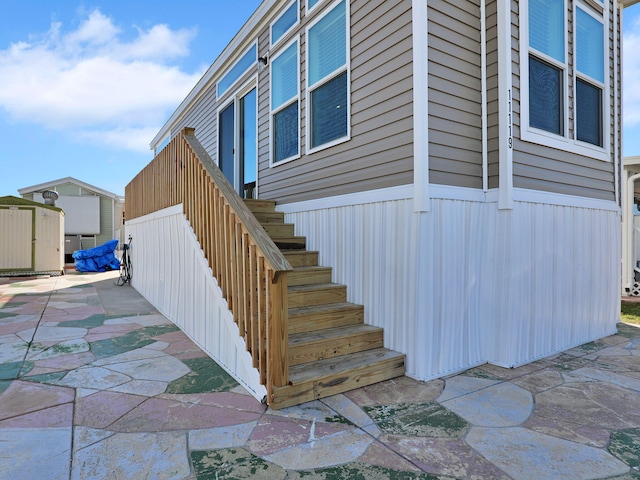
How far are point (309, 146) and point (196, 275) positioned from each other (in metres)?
1.83

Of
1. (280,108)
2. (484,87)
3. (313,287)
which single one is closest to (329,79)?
(280,108)

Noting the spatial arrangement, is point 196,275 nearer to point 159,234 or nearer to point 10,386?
point 10,386

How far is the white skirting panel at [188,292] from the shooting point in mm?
2812

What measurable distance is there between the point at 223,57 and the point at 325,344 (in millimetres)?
5514

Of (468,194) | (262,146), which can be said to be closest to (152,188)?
(262,146)

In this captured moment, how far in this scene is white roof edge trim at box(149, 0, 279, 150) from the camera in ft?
16.6

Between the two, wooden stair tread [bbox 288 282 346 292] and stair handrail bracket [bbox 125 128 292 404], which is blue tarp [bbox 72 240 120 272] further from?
wooden stair tread [bbox 288 282 346 292]

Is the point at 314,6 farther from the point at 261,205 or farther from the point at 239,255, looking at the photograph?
the point at 239,255

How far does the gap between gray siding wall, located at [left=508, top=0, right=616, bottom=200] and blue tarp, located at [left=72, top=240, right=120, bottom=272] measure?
38.8ft

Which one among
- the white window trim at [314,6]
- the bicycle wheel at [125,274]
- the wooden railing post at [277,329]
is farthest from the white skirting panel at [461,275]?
the bicycle wheel at [125,274]

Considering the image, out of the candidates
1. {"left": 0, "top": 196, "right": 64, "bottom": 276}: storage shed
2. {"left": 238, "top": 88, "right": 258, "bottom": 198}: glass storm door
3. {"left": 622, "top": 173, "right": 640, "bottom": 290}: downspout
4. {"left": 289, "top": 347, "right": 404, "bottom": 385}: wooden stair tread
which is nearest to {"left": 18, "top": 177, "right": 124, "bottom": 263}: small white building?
{"left": 0, "top": 196, "right": 64, "bottom": 276}: storage shed

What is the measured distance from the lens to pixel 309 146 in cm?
416

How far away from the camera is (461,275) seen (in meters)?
3.04

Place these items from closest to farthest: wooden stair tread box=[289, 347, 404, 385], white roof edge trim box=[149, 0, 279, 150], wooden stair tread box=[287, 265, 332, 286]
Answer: wooden stair tread box=[289, 347, 404, 385] < wooden stair tread box=[287, 265, 332, 286] < white roof edge trim box=[149, 0, 279, 150]
